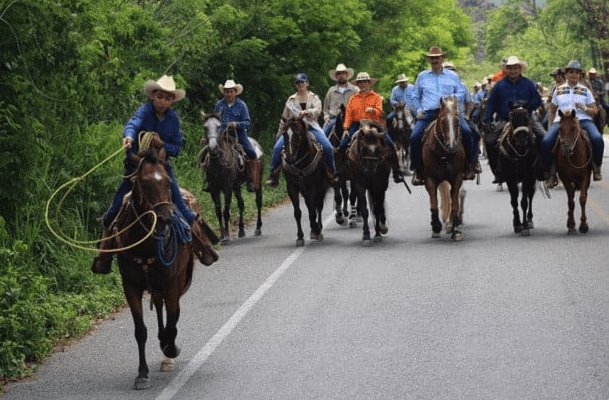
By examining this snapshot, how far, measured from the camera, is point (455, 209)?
20016mm

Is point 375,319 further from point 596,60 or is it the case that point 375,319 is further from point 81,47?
point 596,60

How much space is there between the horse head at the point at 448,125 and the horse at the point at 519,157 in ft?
3.16

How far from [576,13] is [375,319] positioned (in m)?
60.6

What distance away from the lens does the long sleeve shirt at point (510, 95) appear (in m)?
20.5

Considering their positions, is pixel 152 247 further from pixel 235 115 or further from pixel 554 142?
pixel 235 115

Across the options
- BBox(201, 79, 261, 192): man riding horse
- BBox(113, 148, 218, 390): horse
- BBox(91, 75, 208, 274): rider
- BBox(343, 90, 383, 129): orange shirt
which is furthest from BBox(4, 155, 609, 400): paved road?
BBox(201, 79, 261, 192): man riding horse

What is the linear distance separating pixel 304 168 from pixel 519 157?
320 cm

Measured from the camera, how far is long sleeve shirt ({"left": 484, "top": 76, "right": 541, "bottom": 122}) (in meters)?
20.5

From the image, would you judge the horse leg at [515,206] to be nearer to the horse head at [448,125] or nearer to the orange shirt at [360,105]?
the horse head at [448,125]

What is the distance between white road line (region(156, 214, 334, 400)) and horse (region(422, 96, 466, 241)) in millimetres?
2830

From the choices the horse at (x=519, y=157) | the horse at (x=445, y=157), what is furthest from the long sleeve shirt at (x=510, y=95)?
the horse at (x=445, y=157)

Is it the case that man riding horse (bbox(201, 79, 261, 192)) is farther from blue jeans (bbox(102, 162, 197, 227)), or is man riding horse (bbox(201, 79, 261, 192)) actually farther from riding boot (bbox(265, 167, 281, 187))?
blue jeans (bbox(102, 162, 197, 227))

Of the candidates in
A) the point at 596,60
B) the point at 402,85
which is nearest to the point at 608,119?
the point at 402,85

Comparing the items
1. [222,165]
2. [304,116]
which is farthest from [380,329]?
[222,165]
